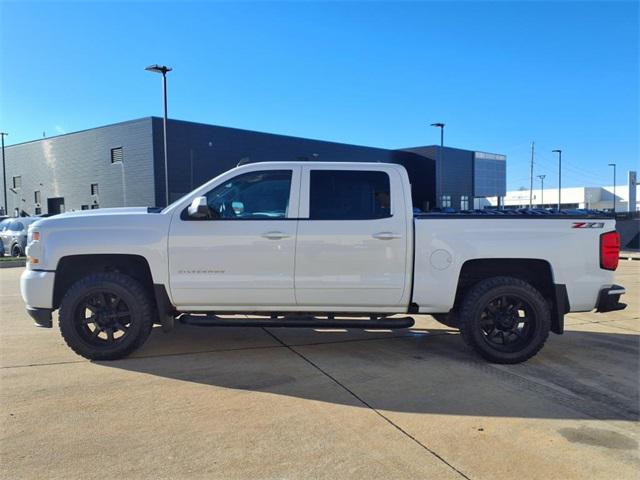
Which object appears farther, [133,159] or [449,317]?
[133,159]

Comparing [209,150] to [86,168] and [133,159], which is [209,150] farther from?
[86,168]

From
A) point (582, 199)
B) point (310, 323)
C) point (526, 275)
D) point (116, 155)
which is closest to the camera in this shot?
point (310, 323)

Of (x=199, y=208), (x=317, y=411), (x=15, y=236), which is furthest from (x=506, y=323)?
(x=15, y=236)

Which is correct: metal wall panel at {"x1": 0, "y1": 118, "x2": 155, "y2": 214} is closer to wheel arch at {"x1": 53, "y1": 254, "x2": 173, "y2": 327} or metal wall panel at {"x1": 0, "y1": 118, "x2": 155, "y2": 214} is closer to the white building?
wheel arch at {"x1": 53, "y1": 254, "x2": 173, "y2": 327}

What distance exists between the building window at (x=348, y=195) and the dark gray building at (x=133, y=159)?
22.6m

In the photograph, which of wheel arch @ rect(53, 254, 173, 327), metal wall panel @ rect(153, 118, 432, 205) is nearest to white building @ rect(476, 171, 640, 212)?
metal wall panel @ rect(153, 118, 432, 205)

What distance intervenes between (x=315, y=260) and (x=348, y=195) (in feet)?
2.52

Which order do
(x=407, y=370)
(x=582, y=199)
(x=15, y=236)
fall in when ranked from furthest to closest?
(x=582, y=199)
(x=15, y=236)
(x=407, y=370)

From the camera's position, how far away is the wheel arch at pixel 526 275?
524 cm

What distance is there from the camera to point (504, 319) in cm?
533

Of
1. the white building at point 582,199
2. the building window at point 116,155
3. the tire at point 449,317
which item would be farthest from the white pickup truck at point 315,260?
the white building at point 582,199

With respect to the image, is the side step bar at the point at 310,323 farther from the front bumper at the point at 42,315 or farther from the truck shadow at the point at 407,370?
the front bumper at the point at 42,315

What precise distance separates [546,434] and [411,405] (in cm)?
102

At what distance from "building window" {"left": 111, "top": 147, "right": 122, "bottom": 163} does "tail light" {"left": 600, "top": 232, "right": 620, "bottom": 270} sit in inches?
1374
